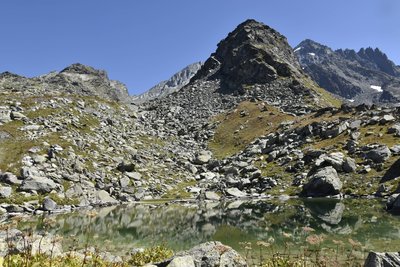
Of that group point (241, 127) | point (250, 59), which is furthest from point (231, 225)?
point (250, 59)

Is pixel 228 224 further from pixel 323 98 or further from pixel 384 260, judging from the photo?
pixel 323 98

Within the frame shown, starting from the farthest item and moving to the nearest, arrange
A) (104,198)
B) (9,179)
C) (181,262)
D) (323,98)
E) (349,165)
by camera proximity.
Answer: (323,98), (349,165), (104,198), (9,179), (181,262)

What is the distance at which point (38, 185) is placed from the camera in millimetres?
56562

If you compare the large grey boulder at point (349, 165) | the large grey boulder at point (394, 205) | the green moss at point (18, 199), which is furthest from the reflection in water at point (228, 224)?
the large grey boulder at point (349, 165)

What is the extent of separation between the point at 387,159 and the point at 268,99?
73.8 m

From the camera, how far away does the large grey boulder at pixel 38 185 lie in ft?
182

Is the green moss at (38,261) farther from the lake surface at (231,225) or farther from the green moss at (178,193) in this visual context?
the green moss at (178,193)

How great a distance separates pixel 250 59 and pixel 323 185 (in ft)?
357

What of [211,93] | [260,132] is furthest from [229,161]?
[211,93]

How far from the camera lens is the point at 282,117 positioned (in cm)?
11700

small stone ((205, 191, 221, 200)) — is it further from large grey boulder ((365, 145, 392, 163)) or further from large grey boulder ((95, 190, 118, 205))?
large grey boulder ((365, 145, 392, 163))

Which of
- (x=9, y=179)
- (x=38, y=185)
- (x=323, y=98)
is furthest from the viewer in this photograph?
(x=323, y=98)

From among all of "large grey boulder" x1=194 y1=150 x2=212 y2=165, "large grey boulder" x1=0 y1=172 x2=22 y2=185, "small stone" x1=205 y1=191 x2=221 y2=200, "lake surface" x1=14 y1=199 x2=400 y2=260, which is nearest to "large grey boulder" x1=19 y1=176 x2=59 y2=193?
"large grey boulder" x1=0 y1=172 x2=22 y2=185

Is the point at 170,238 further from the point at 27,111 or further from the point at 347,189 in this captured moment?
the point at 27,111
